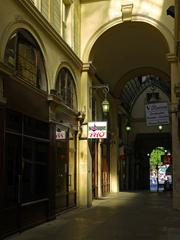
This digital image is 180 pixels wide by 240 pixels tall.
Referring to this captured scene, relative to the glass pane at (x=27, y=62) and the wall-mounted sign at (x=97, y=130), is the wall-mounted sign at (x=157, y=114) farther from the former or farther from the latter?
the glass pane at (x=27, y=62)

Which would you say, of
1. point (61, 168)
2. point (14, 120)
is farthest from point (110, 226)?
point (14, 120)

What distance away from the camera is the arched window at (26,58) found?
39.2 ft

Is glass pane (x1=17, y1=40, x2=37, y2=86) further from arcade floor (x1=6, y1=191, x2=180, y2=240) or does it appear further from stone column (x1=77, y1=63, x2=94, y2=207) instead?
stone column (x1=77, y1=63, x2=94, y2=207)

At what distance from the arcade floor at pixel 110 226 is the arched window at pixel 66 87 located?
4519 mm

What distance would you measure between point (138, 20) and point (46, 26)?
6.91 meters

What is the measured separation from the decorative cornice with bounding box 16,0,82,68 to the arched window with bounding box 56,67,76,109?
30.3 inches

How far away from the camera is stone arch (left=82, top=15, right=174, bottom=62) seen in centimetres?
1992

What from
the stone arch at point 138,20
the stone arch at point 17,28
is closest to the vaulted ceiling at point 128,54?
the stone arch at point 138,20

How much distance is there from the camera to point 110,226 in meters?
13.3

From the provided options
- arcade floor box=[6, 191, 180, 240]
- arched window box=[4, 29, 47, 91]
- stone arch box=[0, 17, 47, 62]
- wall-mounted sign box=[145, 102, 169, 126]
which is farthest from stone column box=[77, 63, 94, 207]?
stone arch box=[0, 17, 47, 62]

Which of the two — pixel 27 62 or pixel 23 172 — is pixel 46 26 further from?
pixel 23 172

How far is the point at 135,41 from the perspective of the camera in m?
23.3

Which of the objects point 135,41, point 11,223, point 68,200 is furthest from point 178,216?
point 135,41

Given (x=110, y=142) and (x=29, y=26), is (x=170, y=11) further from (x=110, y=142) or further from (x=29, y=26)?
(x=110, y=142)
